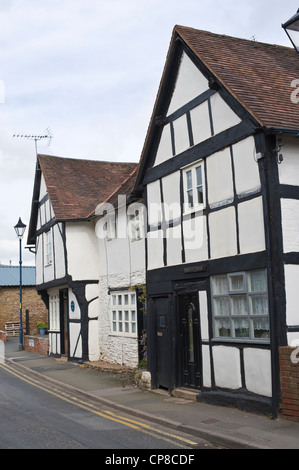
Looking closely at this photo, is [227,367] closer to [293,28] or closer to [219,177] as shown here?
[219,177]

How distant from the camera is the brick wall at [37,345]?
24734 mm

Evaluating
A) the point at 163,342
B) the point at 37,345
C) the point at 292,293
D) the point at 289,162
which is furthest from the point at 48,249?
the point at 292,293

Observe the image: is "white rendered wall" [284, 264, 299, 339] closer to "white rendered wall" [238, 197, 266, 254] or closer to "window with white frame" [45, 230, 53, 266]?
"white rendered wall" [238, 197, 266, 254]

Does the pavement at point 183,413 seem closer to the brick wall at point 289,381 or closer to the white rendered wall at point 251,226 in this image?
the brick wall at point 289,381

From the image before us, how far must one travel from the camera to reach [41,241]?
2531 cm

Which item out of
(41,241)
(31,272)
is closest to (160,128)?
(41,241)

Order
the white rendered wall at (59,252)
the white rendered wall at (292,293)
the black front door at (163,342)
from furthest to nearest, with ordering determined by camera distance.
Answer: the white rendered wall at (59,252)
the black front door at (163,342)
the white rendered wall at (292,293)

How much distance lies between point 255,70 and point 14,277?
1167 inches

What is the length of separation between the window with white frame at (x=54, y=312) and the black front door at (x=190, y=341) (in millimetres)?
11728

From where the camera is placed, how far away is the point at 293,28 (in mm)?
7551

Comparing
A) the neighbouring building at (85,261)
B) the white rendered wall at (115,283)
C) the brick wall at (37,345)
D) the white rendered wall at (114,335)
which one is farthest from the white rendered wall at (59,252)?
the brick wall at (37,345)

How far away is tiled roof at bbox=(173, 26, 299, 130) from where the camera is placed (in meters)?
10.6

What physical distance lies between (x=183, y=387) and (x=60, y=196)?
11.7 metres
